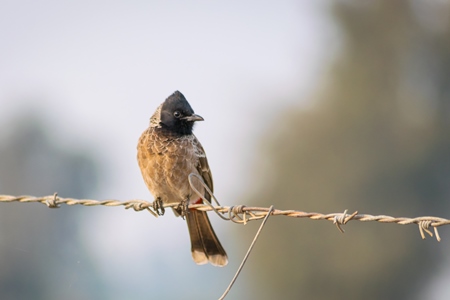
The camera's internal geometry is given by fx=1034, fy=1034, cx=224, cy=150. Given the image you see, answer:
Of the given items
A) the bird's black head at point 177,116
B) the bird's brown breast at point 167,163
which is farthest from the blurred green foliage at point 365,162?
the bird's brown breast at point 167,163

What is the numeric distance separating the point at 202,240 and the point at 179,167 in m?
0.55

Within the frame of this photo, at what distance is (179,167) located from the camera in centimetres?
735

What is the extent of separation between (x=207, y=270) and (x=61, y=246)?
7.41m

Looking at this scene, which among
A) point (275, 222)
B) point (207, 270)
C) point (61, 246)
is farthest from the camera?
point (61, 246)

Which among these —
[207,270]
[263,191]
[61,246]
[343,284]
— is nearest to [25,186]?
[61,246]

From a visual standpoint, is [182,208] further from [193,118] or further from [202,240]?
[193,118]

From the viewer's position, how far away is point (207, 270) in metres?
43.4

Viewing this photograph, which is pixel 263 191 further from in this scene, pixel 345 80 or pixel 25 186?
pixel 25 186

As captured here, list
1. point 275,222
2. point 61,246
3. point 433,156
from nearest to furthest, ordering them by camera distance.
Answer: point 275,222, point 433,156, point 61,246

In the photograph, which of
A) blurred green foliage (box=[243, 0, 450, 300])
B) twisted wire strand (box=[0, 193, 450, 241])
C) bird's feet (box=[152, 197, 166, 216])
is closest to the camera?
twisted wire strand (box=[0, 193, 450, 241])

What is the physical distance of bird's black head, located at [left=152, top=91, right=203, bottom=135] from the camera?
25.0 feet

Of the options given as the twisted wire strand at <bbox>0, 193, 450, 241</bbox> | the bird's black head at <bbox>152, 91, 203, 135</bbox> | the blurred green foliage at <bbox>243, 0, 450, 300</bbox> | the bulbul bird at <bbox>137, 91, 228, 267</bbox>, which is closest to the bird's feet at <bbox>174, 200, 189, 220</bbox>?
the bulbul bird at <bbox>137, 91, 228, 267</bbox>

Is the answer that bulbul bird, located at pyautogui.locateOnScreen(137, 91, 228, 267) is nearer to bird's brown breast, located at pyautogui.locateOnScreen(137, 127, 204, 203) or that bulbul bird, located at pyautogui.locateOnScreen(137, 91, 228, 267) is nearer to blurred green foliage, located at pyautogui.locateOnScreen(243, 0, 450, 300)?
bird's brown breast, located at pyautogui.locateOnScreen(137, 127, 204, 203)

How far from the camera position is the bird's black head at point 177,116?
7629mm
